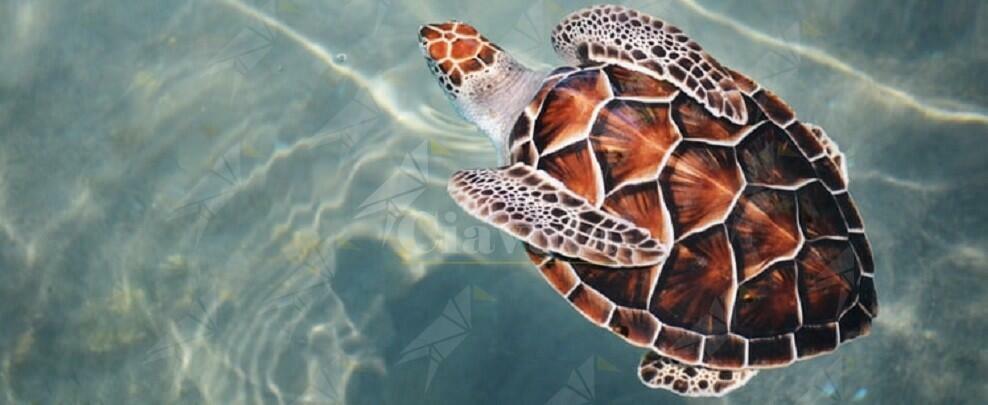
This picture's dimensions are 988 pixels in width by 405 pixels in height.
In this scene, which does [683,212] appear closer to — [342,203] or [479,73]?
[479,73]

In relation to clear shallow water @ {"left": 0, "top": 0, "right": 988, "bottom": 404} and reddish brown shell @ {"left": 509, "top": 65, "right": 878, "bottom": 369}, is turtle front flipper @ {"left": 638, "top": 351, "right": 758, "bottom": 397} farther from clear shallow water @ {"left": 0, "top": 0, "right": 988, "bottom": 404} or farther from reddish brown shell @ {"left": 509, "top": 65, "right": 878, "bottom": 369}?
clear shallow water @ {"left": 0, "top": 0, "right": 988, "bottom": 404}

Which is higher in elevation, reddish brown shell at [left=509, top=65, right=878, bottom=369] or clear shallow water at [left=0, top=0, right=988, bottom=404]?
reddish brown shell at [left=509, top=65, right=878, bottom=369]

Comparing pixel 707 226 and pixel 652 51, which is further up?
pixel 652 51

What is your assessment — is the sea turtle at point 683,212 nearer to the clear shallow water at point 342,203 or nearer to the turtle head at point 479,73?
the turtle head at point 479,73

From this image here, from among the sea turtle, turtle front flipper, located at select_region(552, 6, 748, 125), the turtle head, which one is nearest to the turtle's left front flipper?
the sea turtle

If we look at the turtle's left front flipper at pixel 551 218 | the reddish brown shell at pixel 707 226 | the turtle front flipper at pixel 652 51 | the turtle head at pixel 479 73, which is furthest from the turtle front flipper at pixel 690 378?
the turtle head at pixel 479 73

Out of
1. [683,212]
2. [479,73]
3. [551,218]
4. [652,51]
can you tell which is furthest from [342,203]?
[683,212]

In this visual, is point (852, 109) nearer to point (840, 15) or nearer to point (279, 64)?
point (840, 15)
